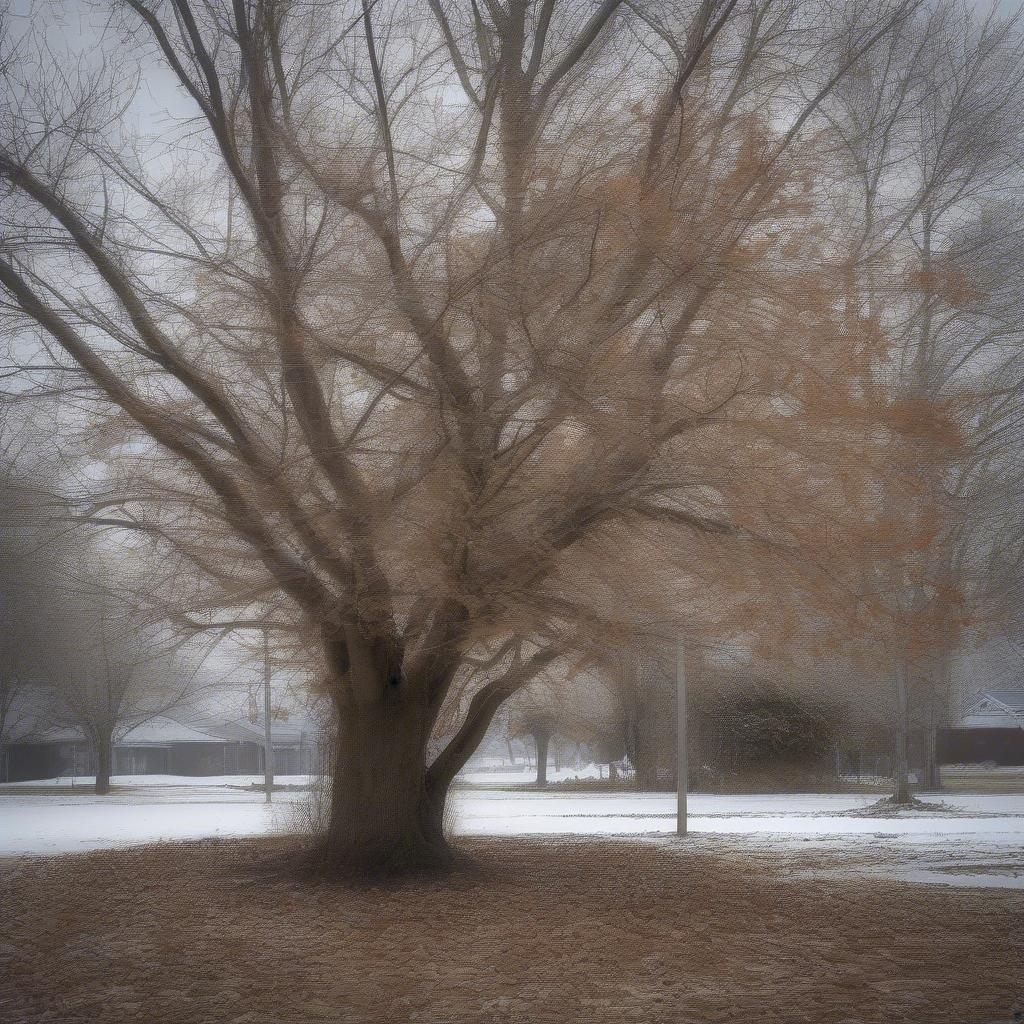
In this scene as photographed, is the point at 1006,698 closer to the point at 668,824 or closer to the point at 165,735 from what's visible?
the point at 668,824

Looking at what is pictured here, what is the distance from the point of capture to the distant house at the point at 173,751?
5316 cm

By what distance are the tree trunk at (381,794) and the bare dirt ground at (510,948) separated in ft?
2.06

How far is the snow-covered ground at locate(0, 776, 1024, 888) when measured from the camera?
15.3 metres

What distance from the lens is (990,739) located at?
47969 mm

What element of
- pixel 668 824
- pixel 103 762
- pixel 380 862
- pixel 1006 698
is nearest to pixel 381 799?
pixel 380 862

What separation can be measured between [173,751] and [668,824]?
4505 centimetres

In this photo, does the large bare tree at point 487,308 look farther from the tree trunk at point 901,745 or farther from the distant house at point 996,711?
the distant house at point 996,711

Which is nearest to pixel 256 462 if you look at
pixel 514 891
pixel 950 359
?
pixel 514 891

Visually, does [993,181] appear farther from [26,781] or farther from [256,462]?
[26,781]

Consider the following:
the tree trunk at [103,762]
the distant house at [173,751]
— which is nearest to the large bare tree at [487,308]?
the tree trunk at [103,762]

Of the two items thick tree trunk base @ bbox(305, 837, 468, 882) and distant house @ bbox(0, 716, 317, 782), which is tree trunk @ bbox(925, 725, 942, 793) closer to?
thick tree trunk base @ bbox(305, 837, 468, 882)

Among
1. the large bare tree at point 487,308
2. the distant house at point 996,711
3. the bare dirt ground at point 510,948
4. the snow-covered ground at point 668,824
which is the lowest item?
the snow-covered ground at point 668,824

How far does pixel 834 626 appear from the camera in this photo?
458 inches

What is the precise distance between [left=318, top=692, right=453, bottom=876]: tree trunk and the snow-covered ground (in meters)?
3.25
